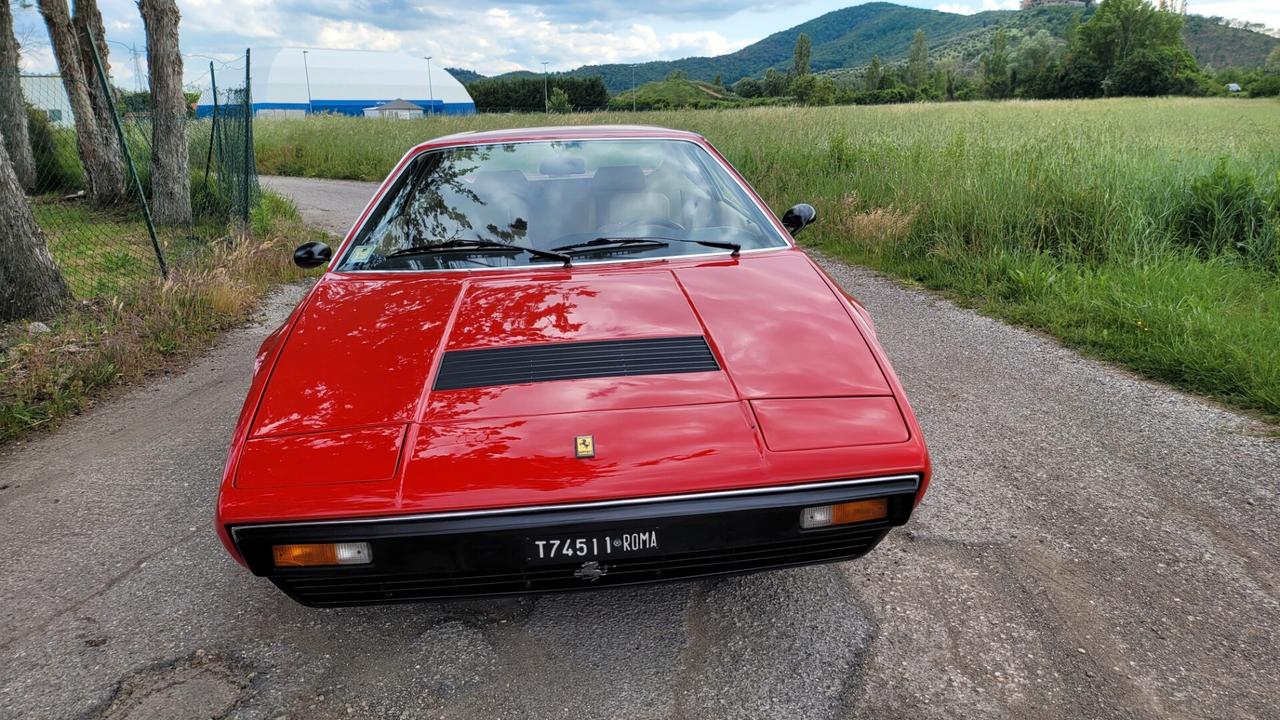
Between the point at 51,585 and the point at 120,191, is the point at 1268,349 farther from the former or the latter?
the point at 120,191

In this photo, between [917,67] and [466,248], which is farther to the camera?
[917,67]

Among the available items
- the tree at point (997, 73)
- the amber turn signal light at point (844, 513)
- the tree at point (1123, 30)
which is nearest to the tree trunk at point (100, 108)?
the amber turn signal light at point (844, 513)

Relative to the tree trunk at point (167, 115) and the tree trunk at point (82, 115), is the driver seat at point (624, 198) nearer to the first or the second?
the tree trunk at point (167, 115)

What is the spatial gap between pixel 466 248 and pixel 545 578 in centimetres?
147

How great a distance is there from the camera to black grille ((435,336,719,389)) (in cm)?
212

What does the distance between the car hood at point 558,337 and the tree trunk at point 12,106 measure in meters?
12.5

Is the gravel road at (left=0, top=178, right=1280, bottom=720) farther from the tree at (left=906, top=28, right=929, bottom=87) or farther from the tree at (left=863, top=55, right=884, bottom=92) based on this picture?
the tree at (left=863, top=55, right=884, bottom=92)

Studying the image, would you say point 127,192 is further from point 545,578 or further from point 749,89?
point 749,89

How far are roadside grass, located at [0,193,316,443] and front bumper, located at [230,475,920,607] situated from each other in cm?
327

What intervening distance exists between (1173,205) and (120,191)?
520 inches

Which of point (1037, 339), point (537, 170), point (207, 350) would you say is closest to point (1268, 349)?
point (1037, 339)

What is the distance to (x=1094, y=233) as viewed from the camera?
6.36m

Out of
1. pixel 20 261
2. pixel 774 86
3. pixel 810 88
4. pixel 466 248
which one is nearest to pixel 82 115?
pixel 20 261

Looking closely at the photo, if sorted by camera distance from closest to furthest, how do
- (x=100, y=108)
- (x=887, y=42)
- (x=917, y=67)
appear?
(x=100, y=108) → (x=917, y=67) → (x=887, y=42)
